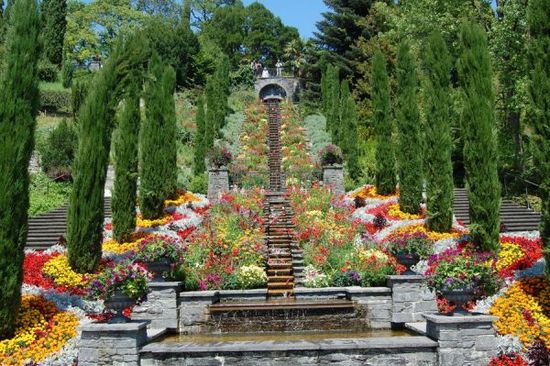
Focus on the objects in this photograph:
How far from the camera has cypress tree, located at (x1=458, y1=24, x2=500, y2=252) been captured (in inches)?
522

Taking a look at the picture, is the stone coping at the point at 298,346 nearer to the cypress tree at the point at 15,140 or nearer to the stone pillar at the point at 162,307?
the stone pillar at the point at 162,307

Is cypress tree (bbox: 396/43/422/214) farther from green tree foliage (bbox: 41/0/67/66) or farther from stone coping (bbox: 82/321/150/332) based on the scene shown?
green tree foliage (bbox: 41/0/67/66)

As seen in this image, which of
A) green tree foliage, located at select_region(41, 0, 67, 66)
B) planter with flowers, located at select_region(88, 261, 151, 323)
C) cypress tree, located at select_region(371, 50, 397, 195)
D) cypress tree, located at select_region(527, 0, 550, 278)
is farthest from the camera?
green tree foliage, located at select_region(41, 0, 67, 66)

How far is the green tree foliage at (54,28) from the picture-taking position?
46.2 meters

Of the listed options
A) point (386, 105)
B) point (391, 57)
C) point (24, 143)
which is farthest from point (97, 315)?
point (391, 57)

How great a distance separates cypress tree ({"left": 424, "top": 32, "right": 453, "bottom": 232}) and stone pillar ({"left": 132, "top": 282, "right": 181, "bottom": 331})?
27.6ft

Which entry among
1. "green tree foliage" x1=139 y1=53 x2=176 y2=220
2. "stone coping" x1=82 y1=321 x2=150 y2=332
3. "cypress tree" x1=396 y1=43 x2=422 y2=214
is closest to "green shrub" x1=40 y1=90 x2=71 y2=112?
"green tree foliage" x1=139 y1=53 x2=176 y2=220

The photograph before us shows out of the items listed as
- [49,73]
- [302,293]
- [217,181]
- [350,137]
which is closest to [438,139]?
[302,293]

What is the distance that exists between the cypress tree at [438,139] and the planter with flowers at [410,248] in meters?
5.52

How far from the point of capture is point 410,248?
34.1 feet

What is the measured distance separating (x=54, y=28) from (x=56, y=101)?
10417 mm

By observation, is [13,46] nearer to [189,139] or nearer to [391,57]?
[189,139]

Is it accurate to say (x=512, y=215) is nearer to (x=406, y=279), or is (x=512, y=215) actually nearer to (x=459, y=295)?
(x=406, y=279)

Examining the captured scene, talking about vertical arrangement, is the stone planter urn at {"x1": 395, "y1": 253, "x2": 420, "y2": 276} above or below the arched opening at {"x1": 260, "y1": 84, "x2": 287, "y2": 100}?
below
